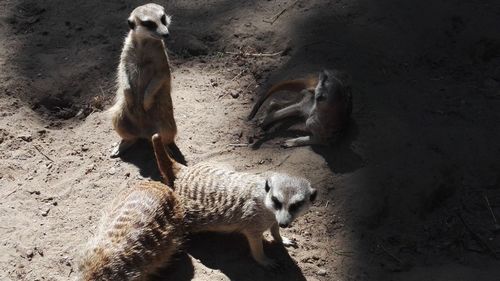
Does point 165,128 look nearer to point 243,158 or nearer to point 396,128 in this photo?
point 243,158

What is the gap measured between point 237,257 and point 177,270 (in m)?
0.30

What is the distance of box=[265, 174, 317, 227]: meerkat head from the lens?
2514 mm

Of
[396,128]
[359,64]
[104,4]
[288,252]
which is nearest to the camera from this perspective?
[288,252]

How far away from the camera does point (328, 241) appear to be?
2973 millimetres

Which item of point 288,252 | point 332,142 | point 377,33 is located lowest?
point 288,252

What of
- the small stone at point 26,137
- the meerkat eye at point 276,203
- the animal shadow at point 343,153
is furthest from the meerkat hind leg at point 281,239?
the small stone at point 26,137

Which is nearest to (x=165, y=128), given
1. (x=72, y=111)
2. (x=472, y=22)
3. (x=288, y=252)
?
(x=72, y=111)

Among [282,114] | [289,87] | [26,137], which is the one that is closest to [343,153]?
[282,114]

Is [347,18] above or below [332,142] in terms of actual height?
above

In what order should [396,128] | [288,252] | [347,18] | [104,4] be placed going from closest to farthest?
[288,252] → [396,128] → [347,18] → [104,4]

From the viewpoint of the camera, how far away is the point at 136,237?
2680mm

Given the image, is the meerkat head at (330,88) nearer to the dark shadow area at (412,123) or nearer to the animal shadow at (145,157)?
the dark shadow area at (412,123)

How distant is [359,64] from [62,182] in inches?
79.5

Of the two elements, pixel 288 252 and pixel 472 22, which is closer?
pixel 288 252
